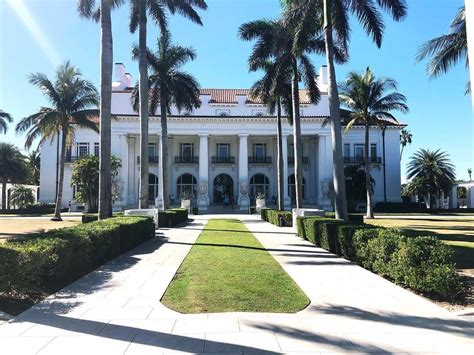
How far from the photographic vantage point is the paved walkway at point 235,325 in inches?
201

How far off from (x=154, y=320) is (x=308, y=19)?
15.5 metres

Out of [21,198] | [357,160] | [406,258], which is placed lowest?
[406,258]

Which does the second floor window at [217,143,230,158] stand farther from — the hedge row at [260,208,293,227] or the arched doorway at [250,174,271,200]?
the hedge row at [260,208,293,227]

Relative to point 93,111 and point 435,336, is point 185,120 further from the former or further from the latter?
point 435,336

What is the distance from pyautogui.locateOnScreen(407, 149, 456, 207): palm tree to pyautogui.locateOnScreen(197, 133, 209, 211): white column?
87.1 ft

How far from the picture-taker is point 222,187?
178 feet

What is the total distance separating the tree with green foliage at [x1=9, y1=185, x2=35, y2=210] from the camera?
50.2m

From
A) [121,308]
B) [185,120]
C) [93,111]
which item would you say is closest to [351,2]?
[121,308]

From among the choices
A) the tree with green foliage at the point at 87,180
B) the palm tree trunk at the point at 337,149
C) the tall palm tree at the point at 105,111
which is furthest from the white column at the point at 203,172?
the palm tree trunk at the point at 337,149

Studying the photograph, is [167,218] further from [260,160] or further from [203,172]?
[260,160]

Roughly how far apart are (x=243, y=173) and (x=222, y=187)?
5707mm

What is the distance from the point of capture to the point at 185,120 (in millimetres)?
50094

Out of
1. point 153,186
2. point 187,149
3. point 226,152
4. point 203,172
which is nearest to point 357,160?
point 226,152

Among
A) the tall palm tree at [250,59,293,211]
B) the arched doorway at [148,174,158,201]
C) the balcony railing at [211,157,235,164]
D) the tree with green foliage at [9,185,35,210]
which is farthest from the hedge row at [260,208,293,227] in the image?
the tree with green foliage at [9,185,35,210]
